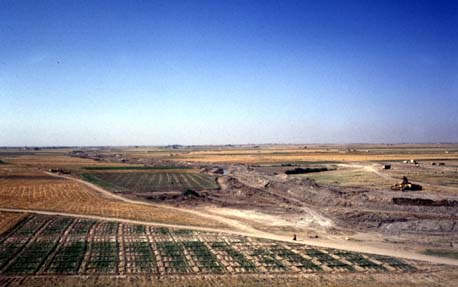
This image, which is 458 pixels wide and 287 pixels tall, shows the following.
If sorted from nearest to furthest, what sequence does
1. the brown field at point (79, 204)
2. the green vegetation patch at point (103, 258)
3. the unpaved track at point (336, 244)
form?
the green vegetation patch at point (103, 258)
the unpaved track at point (336, 244)
the brown field at point (79, 204)

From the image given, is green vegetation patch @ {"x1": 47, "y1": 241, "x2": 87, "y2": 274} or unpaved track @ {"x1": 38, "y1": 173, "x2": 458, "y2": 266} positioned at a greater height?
green vegetation patch @ {"x1": 47, "y1": 241, "x2": 87, "y2": 274}

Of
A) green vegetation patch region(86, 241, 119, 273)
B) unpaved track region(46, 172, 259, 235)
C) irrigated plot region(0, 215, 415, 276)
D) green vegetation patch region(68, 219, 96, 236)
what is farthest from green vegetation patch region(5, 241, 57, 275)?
unpaved track region(46, 172, 259, 235)

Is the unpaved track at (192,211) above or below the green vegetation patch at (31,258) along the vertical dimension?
below

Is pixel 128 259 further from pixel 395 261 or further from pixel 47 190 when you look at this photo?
pixel 47 190

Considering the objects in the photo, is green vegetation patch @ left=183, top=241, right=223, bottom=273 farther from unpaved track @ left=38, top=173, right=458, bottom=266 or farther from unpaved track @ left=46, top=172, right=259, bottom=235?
unpaved track @ left=46, top=172, right=259, bottom=235

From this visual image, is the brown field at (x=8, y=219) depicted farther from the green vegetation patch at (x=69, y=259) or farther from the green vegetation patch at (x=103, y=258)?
the green vegetation patch at (x=103, y=258)

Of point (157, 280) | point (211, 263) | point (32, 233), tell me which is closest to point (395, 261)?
point (211, 263)

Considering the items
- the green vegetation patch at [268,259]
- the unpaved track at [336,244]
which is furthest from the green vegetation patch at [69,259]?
the green vegetation patch at [268,259]

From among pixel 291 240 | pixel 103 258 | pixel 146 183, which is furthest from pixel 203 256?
pixel 146 183

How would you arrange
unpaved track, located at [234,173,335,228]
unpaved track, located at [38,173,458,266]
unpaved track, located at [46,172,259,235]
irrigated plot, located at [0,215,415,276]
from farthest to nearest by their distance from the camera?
1. unpaved track, located at [234,173,335,228]
2. unpaved track, located at [46,172,259,235]
3. unpaved track, located at [38,173,458,266]
4. irrigated plot, located at [0,215,415,276]

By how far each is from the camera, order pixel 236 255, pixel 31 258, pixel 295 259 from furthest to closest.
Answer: pixel 236 255 → pixel 295 259 → pixel 31 258

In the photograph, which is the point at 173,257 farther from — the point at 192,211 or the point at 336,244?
the point at 192,211

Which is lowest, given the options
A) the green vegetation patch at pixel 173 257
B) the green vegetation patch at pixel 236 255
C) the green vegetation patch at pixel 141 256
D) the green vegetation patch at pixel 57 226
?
the green vegetation patch at pixel 236 255
